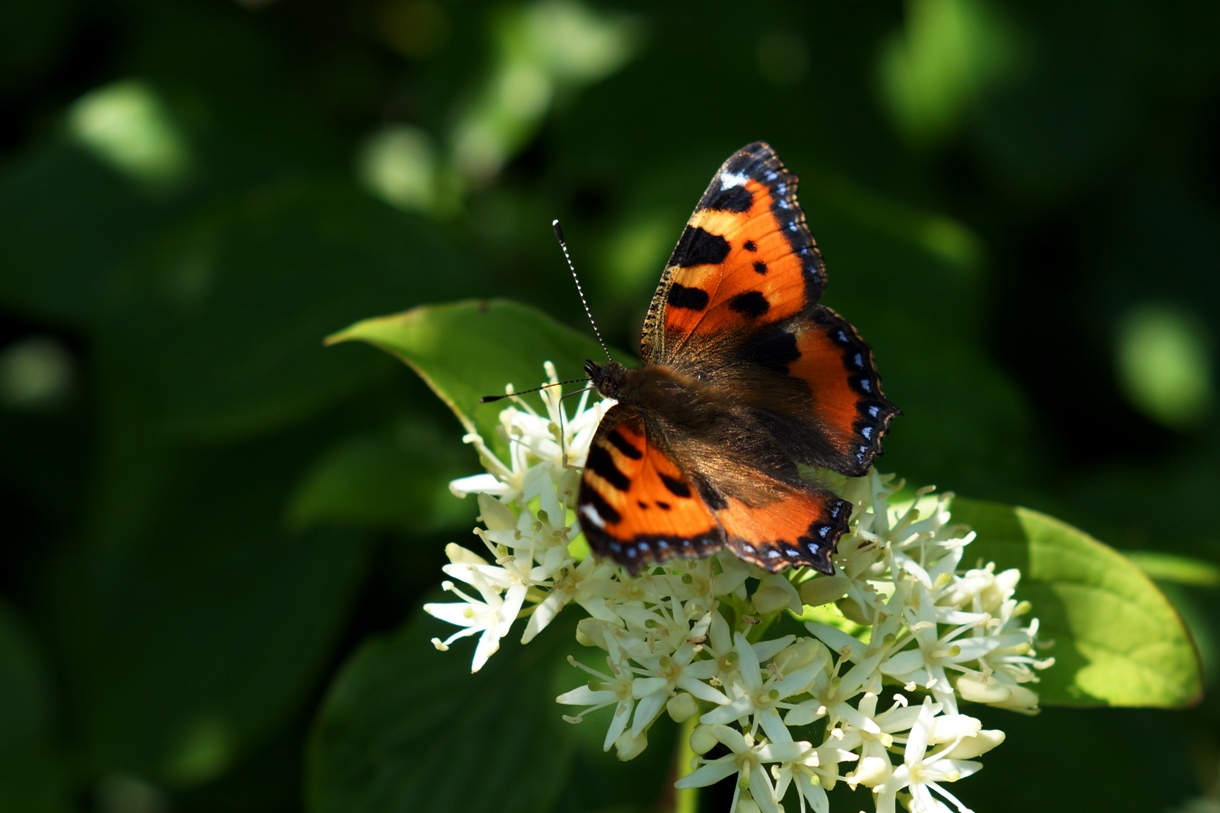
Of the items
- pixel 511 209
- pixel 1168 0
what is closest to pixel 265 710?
pixel 511 209

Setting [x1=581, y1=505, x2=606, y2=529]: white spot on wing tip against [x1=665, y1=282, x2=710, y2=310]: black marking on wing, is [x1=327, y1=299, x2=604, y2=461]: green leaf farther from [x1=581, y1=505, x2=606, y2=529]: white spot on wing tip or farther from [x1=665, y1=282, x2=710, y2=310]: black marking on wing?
[x1=581, y1=505, x2=606, y2=529]: white spot on wing tip

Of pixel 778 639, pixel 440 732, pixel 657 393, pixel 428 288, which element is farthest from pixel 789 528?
pixel 428 288

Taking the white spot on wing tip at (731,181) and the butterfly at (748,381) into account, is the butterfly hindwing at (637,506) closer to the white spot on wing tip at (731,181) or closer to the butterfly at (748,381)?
the butterfly at (748,381)

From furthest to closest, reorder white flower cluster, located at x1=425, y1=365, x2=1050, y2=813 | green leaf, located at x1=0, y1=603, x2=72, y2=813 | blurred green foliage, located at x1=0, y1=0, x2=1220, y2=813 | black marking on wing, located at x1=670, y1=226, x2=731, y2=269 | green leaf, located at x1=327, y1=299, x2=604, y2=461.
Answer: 1. green leaf, located at x1=0, y1=603, x2=72, y2=813
2. blurred green foliage, located at x1=0, y1=0, x2=1220, y2=813
3. black marking on wing, located at x1=670, y1=226, x2=731, y2=269
4. green leaf, located at x1=327, y1=299, x2=604, y2=461
5. white flower cluster, located at x1=425, y1=365, x2=1050, y2=813

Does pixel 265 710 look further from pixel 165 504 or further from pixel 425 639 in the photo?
pixel 425 639

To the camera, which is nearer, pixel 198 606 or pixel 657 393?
pixel 657 393

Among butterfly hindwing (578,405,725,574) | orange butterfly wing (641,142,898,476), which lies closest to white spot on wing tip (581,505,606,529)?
butterfly hindwing (578,405,725,574)

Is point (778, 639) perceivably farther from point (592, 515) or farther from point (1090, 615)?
point (1090, 615)
